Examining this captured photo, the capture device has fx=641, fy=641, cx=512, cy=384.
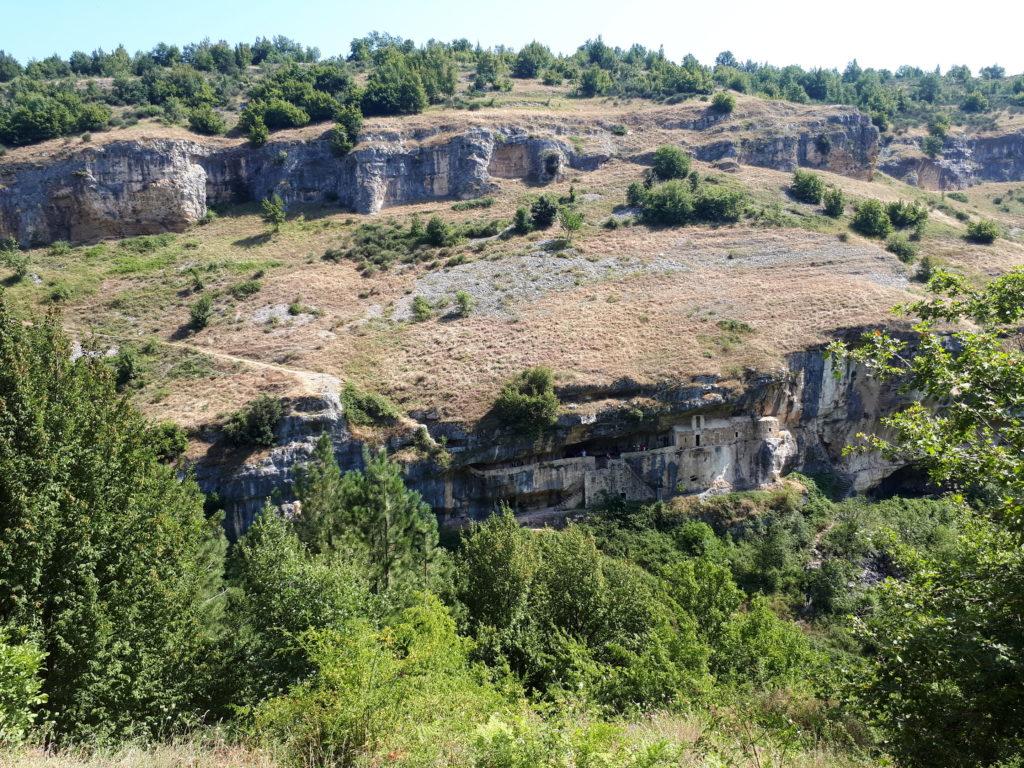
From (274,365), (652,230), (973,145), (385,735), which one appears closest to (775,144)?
(652,230)

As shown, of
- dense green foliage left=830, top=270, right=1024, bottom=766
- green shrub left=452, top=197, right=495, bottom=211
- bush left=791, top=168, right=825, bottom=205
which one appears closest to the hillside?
dense green foliage left=830, top=270, right=1024, bottom=766

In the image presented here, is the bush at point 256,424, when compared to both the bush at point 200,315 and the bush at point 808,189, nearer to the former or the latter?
the bush at point 200,315

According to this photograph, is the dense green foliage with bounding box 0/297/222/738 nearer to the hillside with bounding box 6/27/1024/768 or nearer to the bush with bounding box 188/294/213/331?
the hillside with bounding box 6/27/1024/768

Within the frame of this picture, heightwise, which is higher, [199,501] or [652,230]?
[652,230]

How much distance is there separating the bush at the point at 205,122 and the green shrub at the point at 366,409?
153 feet

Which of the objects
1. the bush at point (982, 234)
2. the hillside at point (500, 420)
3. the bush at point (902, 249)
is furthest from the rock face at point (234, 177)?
the bush at point (982, 234)

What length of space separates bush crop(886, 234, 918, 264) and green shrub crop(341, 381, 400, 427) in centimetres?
3982

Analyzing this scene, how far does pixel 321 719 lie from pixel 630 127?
75.0 m

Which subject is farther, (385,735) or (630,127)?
(630,127)

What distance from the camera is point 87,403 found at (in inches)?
565

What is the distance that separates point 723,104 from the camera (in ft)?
239

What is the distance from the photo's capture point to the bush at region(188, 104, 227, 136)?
64.9m

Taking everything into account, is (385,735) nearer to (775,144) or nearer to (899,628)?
(899,628)

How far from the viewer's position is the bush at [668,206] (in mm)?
56125
